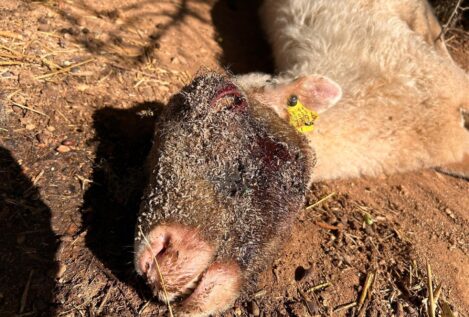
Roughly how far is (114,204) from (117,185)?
0.14 metres

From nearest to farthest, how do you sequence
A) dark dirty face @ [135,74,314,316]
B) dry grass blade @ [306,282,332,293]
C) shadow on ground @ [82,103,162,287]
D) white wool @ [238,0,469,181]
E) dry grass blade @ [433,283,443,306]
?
dark dirty face @ [135,74,314,316] → shadow on ground @ [82,103,162,287] → dry grass blade @ [306,282,332,293] → dry grass blade @ [433,283,443,306] → white wool @ [238,0,469,181]

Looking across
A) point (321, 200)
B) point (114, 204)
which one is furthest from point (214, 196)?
point (321, 200)

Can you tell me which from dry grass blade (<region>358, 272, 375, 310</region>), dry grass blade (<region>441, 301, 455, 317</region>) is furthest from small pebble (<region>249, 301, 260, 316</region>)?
dry grass blade (<region>441, 301, 455, 317</region>)

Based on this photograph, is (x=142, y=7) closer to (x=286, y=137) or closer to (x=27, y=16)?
(x=27, y=16)

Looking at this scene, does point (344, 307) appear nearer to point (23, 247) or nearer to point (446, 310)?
point (446, 310)

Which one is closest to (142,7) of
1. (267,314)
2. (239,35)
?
(239,35)

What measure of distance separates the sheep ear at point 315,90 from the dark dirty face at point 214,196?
520mm

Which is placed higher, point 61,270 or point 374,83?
point 374,83

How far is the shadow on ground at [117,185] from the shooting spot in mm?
2439

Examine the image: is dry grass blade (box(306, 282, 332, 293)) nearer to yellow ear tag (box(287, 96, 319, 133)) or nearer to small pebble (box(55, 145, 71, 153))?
yellow ear tag (box(287, 96, 319, 133))

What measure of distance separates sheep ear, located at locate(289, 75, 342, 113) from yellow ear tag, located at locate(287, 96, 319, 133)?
0.33ft

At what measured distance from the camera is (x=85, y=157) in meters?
2.88

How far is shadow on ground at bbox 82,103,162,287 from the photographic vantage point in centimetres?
244

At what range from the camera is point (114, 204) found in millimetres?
2676
